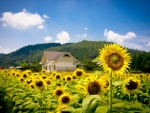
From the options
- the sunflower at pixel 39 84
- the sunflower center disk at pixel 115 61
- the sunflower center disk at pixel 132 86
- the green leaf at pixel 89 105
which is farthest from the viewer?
the sunflower at pixel 39 84

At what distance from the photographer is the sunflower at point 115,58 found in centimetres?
167

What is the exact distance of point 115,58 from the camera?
1691 mm

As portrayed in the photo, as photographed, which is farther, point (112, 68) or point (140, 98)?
point (140, 98)

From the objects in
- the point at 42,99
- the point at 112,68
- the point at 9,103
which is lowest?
the point at 9,103

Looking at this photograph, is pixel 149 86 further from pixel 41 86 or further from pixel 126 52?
pixel 126 52

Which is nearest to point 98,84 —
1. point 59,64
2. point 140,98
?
point 140,98

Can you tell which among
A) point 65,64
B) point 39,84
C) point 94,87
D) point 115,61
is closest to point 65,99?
point 94,87

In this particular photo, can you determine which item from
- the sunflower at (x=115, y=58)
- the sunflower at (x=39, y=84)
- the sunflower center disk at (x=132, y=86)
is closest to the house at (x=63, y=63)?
the sunflower at (x=39, y=84)

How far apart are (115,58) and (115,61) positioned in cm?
3

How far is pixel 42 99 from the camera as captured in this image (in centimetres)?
367

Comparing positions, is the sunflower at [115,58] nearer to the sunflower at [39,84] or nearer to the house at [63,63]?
the sunflower at [39,84]

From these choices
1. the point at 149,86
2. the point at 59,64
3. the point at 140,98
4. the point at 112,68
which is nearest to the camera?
the point at 112,68

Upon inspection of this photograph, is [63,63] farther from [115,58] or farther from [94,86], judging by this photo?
[115,58]

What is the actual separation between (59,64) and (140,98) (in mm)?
34228
